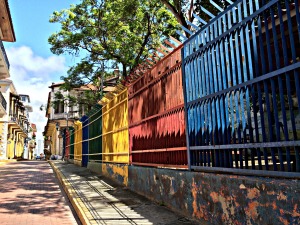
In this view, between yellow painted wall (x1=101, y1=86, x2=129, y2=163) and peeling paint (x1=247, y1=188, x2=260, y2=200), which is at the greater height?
yellow painted wall (x1=101, y1=86, x2=129, y2=163)

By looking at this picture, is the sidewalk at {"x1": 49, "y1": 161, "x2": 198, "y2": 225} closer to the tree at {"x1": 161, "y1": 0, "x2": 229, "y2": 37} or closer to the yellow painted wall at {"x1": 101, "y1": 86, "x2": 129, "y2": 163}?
the yellow painted wall at {"x1": 101, "y1": 86, "x2": 129, "y2": 163}

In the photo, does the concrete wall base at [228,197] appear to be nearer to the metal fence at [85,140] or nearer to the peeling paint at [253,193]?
the peeling paint at [253,193]

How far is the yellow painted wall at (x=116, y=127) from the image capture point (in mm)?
7988

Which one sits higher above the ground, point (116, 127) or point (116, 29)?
point (116, 29)

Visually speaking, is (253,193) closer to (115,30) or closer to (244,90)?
(244,90)

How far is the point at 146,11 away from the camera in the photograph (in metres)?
15.7

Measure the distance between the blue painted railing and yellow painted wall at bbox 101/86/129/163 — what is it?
363 cm

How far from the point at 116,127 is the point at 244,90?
5.96 m

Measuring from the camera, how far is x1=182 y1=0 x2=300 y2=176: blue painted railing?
2.79 meters

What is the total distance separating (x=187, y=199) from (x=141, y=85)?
10.4 feet

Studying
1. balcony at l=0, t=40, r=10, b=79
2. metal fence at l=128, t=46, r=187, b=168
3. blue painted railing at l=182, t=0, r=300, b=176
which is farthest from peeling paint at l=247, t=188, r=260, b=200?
balcony at l=0, t=40, r=10, b=79

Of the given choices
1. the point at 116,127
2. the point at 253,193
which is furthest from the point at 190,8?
the point at 253,193

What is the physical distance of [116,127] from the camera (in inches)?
349

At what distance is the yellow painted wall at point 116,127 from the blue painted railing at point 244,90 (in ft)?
11.9
